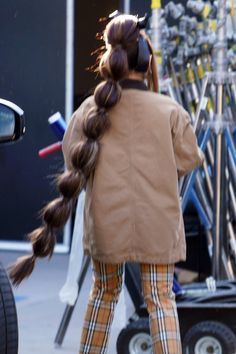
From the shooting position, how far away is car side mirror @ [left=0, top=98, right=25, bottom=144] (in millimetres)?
3572

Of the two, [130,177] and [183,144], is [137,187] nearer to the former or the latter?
[130,177]

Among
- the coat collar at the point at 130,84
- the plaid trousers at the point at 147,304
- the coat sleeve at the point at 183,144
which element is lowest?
the plaid trousers at the point at 147,304

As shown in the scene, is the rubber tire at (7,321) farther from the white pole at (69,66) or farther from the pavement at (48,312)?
the white pole at (69,66)

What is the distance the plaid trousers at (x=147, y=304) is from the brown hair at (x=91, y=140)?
272mm

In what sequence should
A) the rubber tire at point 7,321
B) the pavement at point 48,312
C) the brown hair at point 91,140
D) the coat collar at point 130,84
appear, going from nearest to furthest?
the rubber tire at point 7,321 < the brown hair at point 91,140 < the coat collar at point 130,84 < the pavement at point 48,312

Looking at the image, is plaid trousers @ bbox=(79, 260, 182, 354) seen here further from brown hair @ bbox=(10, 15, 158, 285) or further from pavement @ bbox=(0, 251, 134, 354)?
pavement @ bbox=(0, 251, 134, 354)

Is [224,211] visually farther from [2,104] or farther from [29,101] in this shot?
[29,101]

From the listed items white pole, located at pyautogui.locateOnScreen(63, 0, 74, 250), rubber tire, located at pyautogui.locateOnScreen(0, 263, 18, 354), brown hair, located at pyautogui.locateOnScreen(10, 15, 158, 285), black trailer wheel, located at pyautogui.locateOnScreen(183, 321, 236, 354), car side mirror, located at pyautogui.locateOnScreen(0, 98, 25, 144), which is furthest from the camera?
white pole, located at pyautogui.locateOnScreen(63, 0, 74, 250)

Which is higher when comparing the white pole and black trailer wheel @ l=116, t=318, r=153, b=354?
the white pole

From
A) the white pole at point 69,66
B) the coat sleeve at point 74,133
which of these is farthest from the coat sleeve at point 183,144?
the white pole at point 69,66

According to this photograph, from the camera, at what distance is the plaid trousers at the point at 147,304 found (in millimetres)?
4395

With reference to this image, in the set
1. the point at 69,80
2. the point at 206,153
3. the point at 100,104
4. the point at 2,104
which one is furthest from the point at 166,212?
the point at 69,80

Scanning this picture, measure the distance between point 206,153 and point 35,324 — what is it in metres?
1.54

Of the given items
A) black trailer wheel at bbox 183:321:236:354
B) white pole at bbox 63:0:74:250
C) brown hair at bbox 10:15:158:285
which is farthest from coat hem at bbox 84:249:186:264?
white pole at bbox 63:0:74:250
